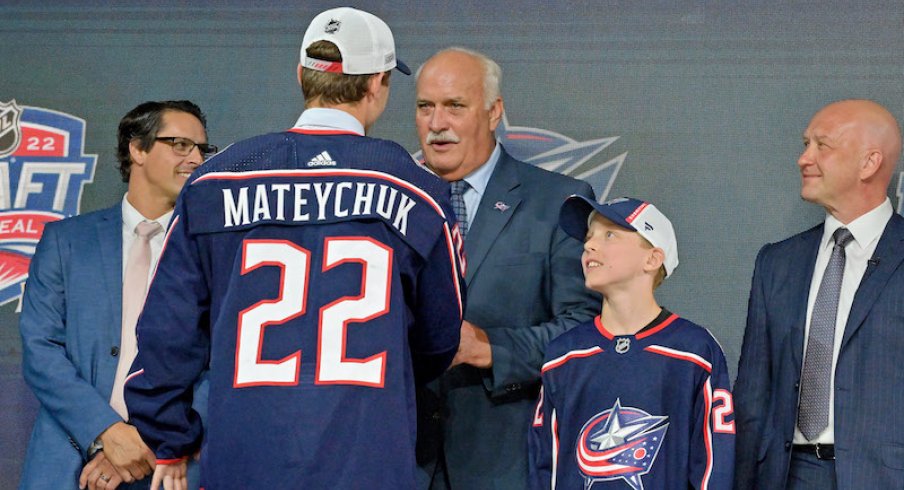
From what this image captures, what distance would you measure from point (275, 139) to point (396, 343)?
21.0 inches

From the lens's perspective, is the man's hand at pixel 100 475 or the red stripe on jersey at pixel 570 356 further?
the man's hand at pixel 100 475

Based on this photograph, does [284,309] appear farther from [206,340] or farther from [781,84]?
[781,84]

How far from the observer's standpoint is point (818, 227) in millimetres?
3754

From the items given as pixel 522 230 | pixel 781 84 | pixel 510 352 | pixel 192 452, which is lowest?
pixel 192 452

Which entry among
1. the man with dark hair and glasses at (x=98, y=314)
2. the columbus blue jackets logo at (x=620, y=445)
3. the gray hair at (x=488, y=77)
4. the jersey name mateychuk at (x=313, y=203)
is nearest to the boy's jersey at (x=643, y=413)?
the columbus blue jackets logo at (x=620, y=445)

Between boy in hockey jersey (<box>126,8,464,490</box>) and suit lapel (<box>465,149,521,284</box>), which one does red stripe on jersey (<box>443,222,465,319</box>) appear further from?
suit lapel (<box>465,149,521,284</box>)

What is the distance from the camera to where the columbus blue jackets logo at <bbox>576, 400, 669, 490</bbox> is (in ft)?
10.5

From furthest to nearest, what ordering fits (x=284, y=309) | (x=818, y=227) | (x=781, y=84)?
(x=781, y=84), (x=818, y=227), (x=284, y=309)

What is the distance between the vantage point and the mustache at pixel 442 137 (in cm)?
383

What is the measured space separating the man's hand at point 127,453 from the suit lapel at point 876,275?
194 cm

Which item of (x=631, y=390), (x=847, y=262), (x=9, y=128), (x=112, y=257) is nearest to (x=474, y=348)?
(x=631, y=390)

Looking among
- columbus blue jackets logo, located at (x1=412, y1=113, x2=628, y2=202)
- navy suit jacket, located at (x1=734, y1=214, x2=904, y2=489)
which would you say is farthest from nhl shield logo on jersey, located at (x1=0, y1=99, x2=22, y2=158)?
navy suit jacket, located at (x1=734, y1=214, x2=904, y2=489)

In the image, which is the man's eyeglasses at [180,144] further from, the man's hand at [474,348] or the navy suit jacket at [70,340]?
the man's hand at [474,348]

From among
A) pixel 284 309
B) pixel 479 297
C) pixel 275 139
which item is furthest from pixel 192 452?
pixel 479 297
